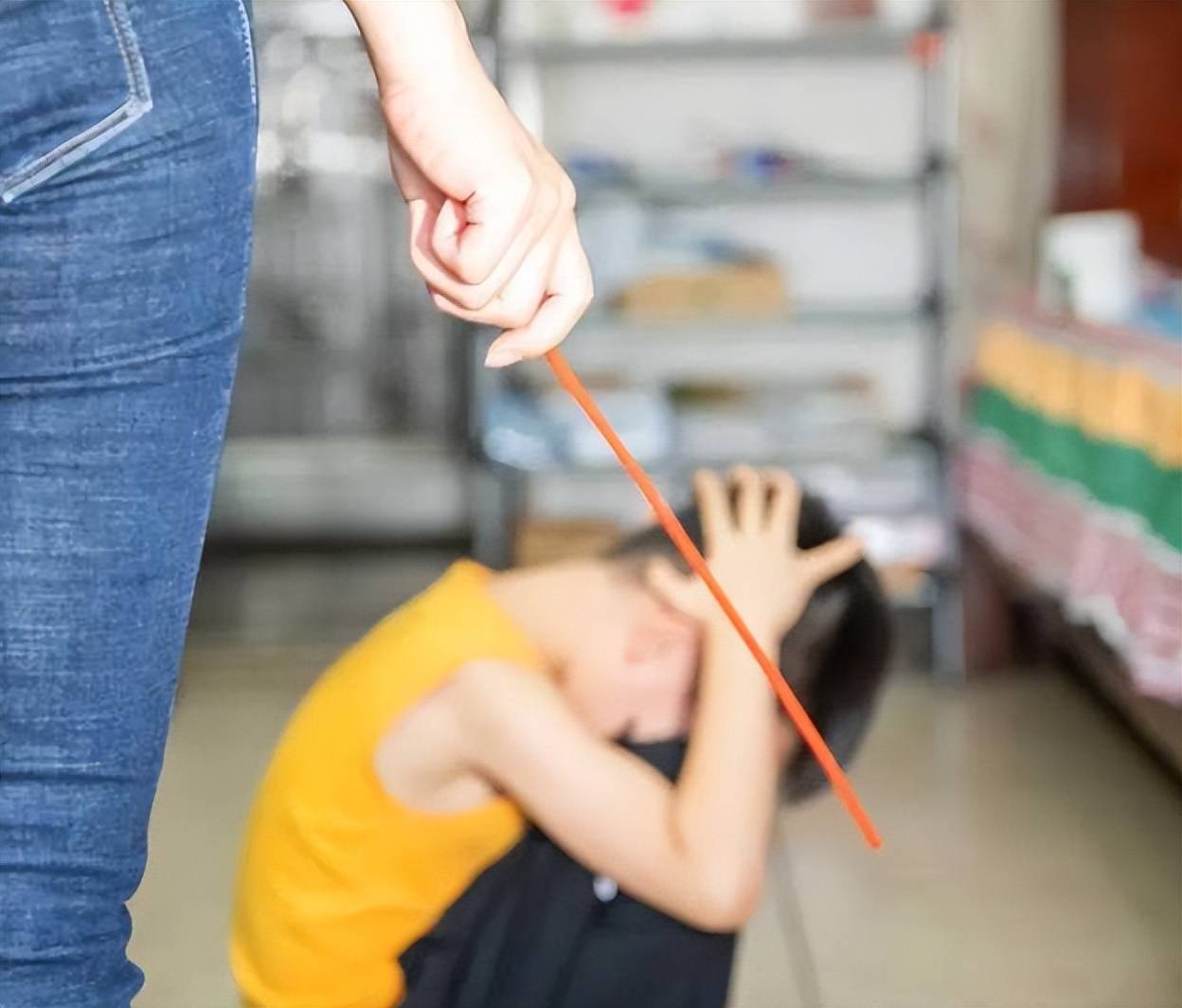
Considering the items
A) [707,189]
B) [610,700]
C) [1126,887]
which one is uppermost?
[707,189]

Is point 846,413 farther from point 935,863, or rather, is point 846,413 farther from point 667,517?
point 667,517

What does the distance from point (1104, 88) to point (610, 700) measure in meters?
1.99

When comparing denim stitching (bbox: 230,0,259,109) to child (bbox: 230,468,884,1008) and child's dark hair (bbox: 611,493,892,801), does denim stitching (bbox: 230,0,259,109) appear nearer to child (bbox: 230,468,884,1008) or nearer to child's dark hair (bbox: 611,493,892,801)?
child (bbox: 230,468,884,1008)

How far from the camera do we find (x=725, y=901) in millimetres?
1090

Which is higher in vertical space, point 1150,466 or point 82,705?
point 82,705

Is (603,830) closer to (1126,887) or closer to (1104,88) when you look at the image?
(1126,887)

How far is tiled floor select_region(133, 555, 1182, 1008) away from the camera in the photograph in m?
1.56

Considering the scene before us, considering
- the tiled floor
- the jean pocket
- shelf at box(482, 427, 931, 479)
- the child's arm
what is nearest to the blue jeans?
the jean pocket

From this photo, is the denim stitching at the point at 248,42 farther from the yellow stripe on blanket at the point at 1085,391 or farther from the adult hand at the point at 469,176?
the yellow stripe on blanket at the point at 1085,391

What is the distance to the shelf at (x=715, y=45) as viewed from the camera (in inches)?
105

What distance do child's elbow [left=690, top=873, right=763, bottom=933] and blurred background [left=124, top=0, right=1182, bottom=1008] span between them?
441 mm

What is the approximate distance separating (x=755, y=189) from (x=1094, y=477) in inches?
38.2

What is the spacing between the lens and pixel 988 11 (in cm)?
291

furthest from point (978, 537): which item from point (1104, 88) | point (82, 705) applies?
point (82, 705)
